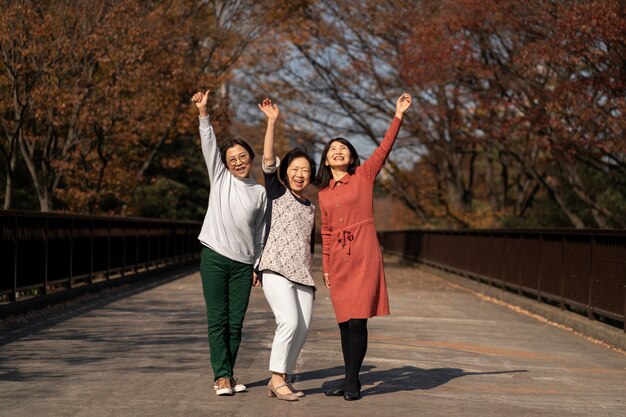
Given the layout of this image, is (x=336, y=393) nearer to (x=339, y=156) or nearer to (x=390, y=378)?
(x=390, y=378)

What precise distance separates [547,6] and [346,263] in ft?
47.5

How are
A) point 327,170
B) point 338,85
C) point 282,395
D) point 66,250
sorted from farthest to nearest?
point 338,85 < point 66,250 < point 327,170 < point 282,395

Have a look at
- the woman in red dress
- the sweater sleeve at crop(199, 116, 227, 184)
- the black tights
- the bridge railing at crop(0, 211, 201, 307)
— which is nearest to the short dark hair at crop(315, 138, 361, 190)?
the woman in red dress

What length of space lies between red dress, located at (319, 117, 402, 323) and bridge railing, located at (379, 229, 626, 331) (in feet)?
18.9

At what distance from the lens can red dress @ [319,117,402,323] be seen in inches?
303

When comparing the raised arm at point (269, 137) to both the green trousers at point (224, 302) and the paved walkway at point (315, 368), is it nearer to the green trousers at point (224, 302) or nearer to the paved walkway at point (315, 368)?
the green trousers at point (224, 302)

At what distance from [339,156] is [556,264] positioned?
368 inches

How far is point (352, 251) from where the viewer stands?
7738 millimetres

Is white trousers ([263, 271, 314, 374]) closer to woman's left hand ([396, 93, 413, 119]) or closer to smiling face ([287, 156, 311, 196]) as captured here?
smiling face ([287, 156, 311, 196])

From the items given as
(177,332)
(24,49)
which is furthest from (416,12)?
(177,332)

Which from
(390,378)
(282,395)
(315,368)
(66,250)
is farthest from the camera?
(66,250)

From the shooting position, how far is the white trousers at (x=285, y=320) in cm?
763

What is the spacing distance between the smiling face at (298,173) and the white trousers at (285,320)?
26.1 inches

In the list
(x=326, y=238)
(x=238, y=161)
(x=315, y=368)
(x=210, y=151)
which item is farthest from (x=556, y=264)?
(x=210, y=151)
